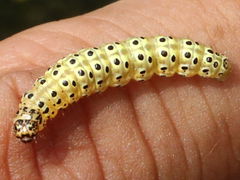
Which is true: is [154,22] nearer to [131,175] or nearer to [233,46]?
[233,46]

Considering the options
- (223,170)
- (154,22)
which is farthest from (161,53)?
(223,170)

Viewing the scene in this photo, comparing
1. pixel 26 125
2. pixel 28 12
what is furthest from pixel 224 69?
pixel 28 12

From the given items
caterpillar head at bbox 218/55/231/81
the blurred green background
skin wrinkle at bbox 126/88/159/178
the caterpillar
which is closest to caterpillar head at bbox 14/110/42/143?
the caterpillar

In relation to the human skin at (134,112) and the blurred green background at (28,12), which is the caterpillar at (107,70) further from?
the blurred green background at (28,12)

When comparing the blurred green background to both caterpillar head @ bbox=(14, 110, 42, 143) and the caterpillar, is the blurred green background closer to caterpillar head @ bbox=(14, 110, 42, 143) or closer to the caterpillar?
the caterpillar

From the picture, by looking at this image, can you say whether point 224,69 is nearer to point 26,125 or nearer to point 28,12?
Answer: point 26,125

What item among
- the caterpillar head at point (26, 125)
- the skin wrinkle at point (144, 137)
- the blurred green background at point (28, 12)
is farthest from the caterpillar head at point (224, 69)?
the blurred green background at point (28, 12)
